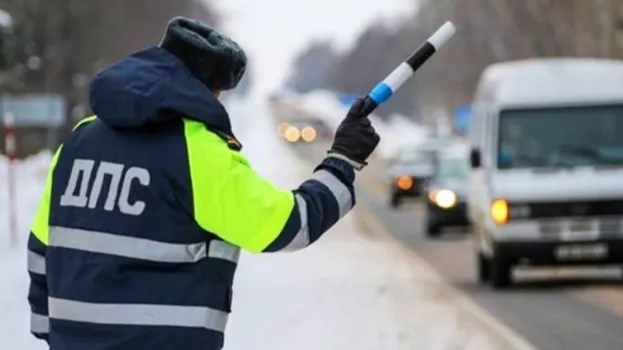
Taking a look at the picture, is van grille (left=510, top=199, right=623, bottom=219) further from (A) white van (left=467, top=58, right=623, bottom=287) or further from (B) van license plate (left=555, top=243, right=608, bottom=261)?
(B) van license plate (left=555, top=243, right=608, bottom=261)

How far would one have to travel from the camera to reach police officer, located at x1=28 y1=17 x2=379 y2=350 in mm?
4324

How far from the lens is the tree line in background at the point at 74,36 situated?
49.1 metres

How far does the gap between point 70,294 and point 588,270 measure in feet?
62.7

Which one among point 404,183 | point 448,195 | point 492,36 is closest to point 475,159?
point 448,195

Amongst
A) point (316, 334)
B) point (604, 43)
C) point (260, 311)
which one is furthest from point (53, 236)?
point (604, 43)


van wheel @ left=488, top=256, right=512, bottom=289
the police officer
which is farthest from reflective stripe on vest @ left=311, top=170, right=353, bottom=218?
van wheel @ left=488, top=256, right=512, bottom=289

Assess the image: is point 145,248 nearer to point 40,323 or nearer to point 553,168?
point 40,323

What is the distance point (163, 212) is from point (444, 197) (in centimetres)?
2693

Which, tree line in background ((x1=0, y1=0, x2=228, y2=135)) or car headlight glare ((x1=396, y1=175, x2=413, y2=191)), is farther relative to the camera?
tree line in background ((x1=0, y1=0, x2=228, y2=135))

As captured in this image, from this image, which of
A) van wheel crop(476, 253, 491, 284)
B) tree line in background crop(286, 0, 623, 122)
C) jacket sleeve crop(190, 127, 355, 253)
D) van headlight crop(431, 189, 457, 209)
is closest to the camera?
jacket sleeve crop(190, 127, 355, 253)

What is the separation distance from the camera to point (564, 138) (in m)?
19.0

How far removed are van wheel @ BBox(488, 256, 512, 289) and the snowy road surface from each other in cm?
61

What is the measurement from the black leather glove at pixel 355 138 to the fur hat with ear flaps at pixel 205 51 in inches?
13.0

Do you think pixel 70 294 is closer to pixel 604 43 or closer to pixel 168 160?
pixel 168 160
